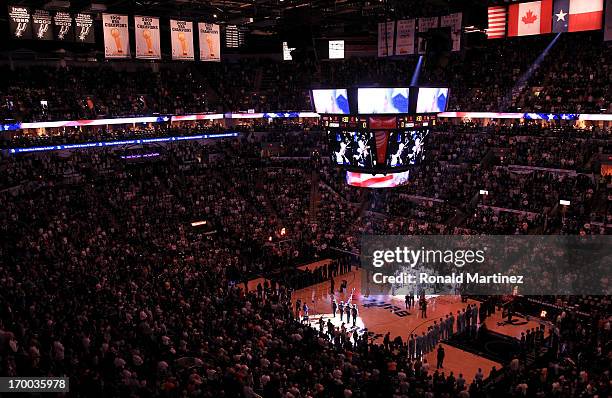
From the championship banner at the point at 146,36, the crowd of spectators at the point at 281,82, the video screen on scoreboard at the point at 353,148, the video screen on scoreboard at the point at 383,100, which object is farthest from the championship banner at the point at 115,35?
the crowd of spectators at the point at 281,82

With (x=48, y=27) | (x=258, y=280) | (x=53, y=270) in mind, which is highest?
(x=48, y=27)

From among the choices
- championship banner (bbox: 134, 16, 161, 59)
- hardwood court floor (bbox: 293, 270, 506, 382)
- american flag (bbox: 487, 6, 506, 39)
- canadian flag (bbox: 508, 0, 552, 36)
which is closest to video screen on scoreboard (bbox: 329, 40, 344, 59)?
american flag (bbox: 487, 6, 506, 39)

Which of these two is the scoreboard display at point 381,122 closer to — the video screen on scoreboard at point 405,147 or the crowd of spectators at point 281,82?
the video screen on scoreboard at point 405,147

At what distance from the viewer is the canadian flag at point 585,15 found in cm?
2420

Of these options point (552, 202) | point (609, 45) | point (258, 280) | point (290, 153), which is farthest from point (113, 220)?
point (609, 45)

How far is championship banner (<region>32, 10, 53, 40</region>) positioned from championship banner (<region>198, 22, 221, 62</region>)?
216 inches

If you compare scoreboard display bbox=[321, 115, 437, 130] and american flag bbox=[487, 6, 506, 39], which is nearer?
scoreboard display bbox=[321, 115, 437, 130]

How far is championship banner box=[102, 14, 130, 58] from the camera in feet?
64.2

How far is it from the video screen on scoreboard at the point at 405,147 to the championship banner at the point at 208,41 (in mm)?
8108

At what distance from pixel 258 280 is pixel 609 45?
1025 inches

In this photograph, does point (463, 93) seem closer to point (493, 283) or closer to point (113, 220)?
point (493, 283)

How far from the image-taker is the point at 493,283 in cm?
2275

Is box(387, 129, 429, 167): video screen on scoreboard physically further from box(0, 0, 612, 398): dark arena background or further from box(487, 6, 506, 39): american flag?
box(487, 6, 506, 39): american flag

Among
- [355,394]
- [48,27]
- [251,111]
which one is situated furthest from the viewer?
[251,111]
